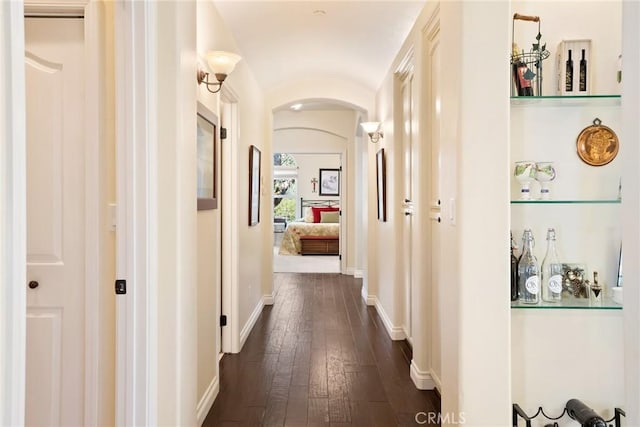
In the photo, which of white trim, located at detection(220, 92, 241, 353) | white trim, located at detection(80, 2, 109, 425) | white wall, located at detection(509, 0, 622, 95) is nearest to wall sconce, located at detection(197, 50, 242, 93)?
white trim, located at detection(80, 2, 109, 425)

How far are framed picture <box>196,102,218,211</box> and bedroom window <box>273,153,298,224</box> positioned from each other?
1012 cm

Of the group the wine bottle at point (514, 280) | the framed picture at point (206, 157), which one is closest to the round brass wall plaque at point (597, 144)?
the wine bottle at point (514, 280)

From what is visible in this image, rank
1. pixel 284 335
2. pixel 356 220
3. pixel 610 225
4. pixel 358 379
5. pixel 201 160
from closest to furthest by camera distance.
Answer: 1. pixel 610 225
2. pixel 201 160
3. pixel 358 379
4. pixel 284 335
5. pixel 356 220

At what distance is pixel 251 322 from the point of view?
14.0 feet

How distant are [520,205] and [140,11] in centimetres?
174

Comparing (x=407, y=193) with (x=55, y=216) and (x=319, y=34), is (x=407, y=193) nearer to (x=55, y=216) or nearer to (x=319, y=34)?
(x=319, y=34)

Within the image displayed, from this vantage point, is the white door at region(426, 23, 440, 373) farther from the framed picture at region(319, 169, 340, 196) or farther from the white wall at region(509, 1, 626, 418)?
the framed picture at region(319, 169, 340, 196)

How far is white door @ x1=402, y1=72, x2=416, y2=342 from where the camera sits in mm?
3604

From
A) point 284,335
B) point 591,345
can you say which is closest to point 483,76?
point 591,345

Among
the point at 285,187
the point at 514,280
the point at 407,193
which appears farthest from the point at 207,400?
the point at 285,187

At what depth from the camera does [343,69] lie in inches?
182

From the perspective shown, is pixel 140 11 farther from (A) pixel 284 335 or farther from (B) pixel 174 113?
(A) pixel 284 335

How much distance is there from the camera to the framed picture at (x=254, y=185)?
4195 mm

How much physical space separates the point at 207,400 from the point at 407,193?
7.43 ft
